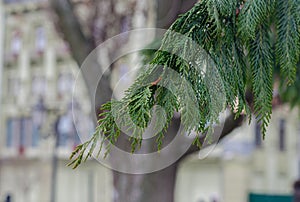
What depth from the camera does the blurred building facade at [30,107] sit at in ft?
84.1

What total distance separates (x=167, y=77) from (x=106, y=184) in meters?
22.6

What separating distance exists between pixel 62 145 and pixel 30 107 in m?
2.09

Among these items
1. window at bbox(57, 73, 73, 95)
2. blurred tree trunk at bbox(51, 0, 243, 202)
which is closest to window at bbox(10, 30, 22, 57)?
window at bbox(57, 73, 73, 95)

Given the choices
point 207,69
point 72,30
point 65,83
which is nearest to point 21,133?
point 65,83

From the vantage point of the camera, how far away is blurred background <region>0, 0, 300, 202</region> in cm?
2241

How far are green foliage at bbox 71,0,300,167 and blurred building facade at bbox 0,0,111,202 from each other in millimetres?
22121

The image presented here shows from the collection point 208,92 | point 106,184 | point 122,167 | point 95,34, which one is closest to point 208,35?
point 208,92

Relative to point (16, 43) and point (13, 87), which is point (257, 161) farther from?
point (16, 43)

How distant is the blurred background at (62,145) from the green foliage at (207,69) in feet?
52.8

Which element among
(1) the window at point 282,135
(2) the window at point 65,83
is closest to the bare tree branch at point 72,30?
(1) the window at point 282,135

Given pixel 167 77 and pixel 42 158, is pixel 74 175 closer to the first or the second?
pixel 42 158

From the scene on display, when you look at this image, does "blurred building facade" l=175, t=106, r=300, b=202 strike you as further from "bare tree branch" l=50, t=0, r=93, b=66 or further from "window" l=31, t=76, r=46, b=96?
"bare tree branch" l=50, t=0, r=93, b=66

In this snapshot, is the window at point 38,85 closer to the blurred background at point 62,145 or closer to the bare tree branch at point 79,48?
the blurred background at point 62,145

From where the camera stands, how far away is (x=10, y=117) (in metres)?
27.8
